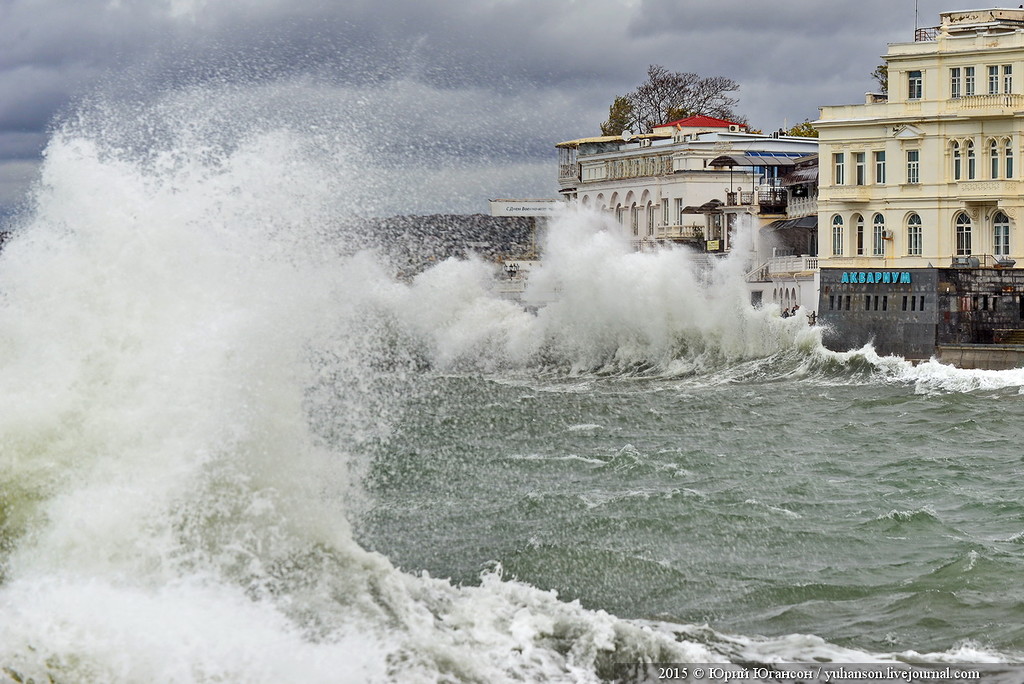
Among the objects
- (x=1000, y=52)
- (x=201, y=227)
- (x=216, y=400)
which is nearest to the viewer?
(x=216, y=400)

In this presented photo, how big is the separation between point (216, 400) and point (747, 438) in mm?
19869

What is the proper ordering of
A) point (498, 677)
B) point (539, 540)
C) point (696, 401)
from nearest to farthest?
point (498, 677)
point (539, 540)
point (696, 401)

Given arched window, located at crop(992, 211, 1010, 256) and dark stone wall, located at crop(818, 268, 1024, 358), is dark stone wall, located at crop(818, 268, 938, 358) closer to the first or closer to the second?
dark stone wall, located at crop(818, 268, 1024, 358)

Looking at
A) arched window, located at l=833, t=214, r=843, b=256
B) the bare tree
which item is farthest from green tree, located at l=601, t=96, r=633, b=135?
arched window, located at l=833, t=214, r=843, b=256

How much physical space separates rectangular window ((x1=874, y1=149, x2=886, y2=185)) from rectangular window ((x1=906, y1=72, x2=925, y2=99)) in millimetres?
2277

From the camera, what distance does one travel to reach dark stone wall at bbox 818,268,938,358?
50656 mm

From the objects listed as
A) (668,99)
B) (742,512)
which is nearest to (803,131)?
(668,99)

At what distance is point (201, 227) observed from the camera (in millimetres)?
15977

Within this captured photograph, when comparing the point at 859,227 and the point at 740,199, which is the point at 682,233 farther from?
the point at 859,227

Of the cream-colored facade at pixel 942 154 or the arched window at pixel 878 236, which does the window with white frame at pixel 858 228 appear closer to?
the cream-colored facade at pixel 942 154

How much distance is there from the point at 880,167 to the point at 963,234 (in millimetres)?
4085

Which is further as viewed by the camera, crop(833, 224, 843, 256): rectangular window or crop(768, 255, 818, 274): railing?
crop(768, 255, 818, 274): railing

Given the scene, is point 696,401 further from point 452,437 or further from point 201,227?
point 201,227

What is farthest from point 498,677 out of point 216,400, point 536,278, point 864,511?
point 536,278
